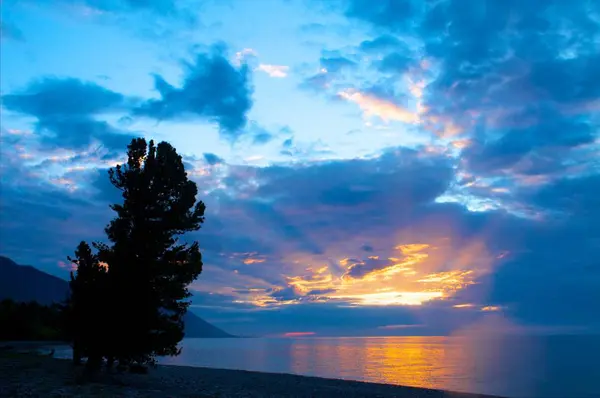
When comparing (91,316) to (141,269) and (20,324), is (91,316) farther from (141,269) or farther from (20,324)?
(20,324)

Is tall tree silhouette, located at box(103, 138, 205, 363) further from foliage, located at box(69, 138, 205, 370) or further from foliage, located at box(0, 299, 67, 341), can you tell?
foliage, located at box(0, 299, 67, 341)

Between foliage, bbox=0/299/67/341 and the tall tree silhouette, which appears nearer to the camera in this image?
the tall tree silhouette

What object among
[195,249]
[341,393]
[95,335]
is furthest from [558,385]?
[95,335]

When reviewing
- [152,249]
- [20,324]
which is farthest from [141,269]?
[20,324]

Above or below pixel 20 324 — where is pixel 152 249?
above

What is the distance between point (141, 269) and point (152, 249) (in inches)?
59.5

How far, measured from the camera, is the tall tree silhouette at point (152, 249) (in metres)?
29.2

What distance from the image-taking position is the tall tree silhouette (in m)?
29.2

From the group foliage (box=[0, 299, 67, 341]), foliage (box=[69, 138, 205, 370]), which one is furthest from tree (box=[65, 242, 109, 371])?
foliage (box=[0, 299, 67, 341])

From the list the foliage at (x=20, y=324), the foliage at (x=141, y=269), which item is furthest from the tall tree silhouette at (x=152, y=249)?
the foliage at (x=20, y=324)

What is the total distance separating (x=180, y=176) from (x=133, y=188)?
309 cm

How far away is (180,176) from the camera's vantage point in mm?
32594

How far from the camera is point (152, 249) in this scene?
101ft

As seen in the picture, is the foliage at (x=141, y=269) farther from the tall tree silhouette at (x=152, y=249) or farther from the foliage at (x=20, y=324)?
the foliage at (x=20, y=324)
